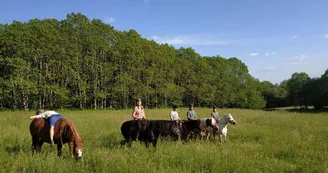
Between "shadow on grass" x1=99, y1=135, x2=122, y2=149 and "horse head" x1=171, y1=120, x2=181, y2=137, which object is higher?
"horse head" x1=171, y1=120, x2=181, y2=137

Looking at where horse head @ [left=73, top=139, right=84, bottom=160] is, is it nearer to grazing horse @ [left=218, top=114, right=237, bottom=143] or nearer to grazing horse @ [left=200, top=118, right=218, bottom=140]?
grazing horse @ [left=200, top=118, right=218, bottom=140]

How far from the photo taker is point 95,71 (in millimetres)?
34219

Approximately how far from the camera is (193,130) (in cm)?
901

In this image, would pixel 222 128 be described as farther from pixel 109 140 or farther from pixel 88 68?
pixel 88 68

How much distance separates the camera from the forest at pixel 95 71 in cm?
2806

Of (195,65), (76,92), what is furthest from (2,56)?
(195,65)

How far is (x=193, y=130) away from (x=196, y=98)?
1711 inches

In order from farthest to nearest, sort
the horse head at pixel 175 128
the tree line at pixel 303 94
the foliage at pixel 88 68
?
1. the tree line at pixel 303 94
2. the foliage at pixel 88 68
3. the horse head at pixel 175 128

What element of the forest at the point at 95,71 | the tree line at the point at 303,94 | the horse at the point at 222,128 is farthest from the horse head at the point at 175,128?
the tree line at the point at 303,94

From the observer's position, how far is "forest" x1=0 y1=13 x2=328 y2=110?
28062 mm

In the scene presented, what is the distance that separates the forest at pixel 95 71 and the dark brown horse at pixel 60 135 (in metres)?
23.1

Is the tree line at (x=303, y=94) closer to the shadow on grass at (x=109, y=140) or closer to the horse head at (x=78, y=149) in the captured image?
the shadow on grass at (x=109, y=140)

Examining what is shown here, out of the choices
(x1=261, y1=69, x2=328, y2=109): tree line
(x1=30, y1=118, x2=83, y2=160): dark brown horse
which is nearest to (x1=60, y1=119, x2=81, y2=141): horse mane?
(x1=30, y1=118, x2=83, y2=160): dark brown horse

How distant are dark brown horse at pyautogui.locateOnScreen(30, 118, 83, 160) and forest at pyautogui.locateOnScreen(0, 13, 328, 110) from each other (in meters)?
23.1
